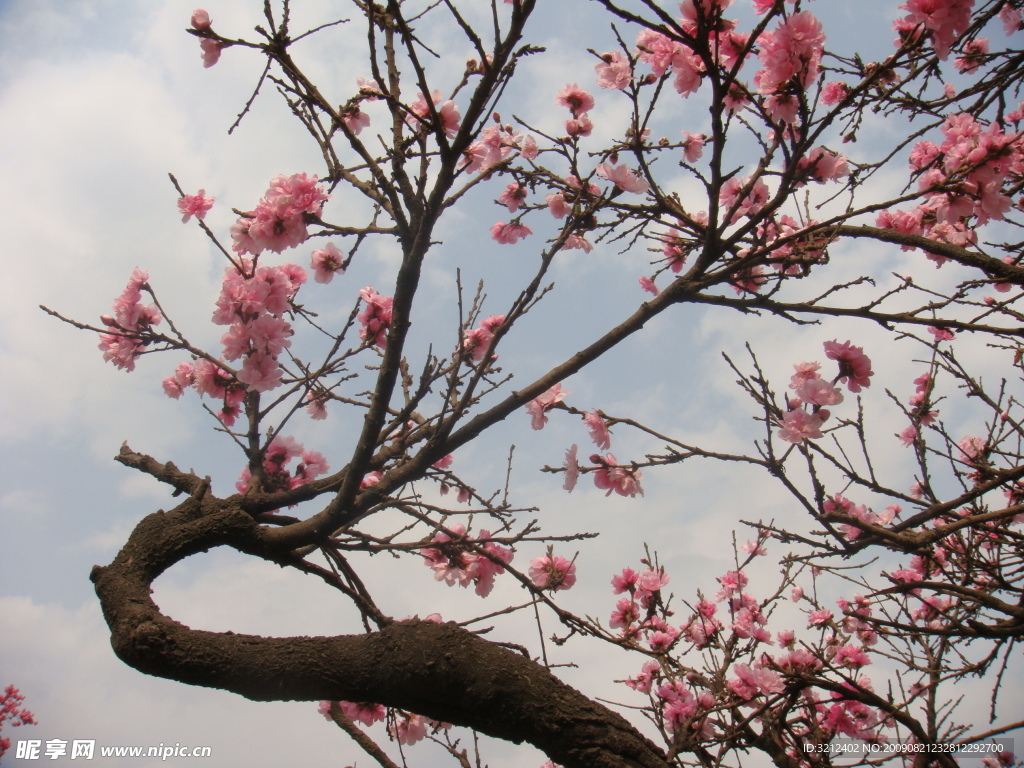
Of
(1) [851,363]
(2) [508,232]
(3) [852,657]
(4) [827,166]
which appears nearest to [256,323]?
(2) [508,232]

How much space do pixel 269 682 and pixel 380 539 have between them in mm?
713

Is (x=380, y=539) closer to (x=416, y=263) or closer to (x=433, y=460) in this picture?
(x=433, y=460)

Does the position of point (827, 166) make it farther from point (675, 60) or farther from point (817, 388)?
point (817, 388)

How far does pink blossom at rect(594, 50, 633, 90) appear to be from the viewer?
282 centimetres

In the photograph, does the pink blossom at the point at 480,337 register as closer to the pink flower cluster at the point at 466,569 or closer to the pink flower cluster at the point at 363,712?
the pink flower cluster at the point at 466,569

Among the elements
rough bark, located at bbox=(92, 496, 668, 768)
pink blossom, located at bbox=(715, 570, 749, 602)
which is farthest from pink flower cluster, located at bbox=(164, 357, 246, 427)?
pink blossom, located at bbox=(715, 570, 749, 602)

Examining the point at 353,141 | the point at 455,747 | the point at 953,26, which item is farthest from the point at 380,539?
the point at 953,26

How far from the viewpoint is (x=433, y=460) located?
218cm

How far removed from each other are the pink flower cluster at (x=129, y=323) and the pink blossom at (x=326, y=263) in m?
0.87

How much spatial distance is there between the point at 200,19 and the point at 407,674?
239 centimetres

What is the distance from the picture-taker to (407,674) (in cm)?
175

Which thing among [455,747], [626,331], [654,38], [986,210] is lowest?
[455,747]

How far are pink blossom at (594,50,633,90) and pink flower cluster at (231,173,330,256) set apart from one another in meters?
1.54

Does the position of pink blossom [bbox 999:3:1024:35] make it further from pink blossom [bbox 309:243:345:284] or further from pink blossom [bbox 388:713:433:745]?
pink blossom [bbox 388:713:433:745]
